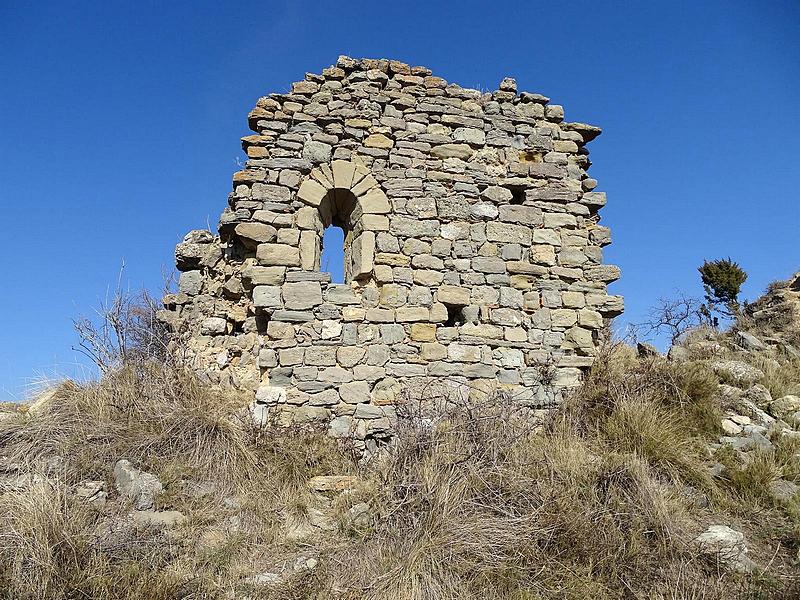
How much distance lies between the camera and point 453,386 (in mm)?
5980

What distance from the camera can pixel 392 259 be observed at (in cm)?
619

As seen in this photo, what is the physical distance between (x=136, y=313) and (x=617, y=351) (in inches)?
246

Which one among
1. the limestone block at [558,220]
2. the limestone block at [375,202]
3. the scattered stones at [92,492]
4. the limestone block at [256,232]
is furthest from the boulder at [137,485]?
the limestone block at [558,220]

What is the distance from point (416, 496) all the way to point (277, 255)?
3.08 meters

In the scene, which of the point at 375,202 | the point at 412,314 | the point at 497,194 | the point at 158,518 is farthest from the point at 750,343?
the point at 158,518

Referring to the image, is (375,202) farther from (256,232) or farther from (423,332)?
(423,332)

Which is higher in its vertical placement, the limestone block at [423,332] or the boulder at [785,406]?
the limestone block at [423,332]

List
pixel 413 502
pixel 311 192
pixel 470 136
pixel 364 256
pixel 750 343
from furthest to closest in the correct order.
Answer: pixel 750 343, pixel 470 136, pixel 311 192, pixel 364 256, pixel 413 502

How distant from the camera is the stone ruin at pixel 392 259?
19.3 ft

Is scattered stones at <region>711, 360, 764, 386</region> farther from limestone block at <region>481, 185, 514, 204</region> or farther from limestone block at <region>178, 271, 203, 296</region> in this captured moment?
limestone block at <region>178, 271, 203, 296</region>

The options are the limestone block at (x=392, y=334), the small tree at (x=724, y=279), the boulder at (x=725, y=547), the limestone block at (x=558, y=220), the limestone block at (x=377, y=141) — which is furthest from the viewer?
the small tree at (x=724, y=279)

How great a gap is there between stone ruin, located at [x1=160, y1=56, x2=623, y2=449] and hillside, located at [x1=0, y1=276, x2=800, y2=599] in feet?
1.38

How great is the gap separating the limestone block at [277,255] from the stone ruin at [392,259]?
0.08 ft

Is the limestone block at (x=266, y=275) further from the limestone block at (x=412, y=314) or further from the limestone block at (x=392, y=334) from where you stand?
the limestone block at (x=412, y=314)
